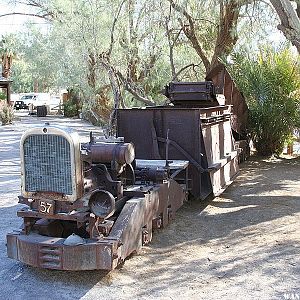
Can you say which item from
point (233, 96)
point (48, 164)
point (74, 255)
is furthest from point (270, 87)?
point (74, 255)

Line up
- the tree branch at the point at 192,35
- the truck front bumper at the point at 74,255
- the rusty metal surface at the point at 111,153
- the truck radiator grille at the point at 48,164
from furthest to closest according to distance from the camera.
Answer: the tree branch at the point at 192,35, the rusty metal surface at the point at 111,153, the truck radiator grille at the point at 48,164, the truck front bumper at the point at 74,255

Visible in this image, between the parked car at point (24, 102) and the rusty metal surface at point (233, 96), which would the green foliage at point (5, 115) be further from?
the parked car at point (24, 102)

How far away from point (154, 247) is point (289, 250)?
61.0 inches

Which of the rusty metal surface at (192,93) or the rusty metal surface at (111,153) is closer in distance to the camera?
the rusty metal surface at (111,153)

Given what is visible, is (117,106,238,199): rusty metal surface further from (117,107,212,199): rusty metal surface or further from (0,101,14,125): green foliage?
(0,101,14,125): green foliage

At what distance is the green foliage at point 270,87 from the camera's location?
13.0 meters

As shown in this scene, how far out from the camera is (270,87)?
1295 centimetres

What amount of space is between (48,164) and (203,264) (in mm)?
1976

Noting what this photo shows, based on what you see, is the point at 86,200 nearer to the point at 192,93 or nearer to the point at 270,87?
the point at 192,93

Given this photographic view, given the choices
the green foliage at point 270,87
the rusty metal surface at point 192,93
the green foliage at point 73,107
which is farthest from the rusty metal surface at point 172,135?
the green foliage at point 73,107

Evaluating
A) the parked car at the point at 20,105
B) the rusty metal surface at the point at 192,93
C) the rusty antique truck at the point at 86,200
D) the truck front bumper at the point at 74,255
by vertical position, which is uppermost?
the parked car at the point at 20,105

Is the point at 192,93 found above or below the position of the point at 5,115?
below

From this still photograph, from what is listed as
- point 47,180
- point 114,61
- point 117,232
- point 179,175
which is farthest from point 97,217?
point 114,61

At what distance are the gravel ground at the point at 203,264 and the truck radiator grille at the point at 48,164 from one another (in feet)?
3.06
